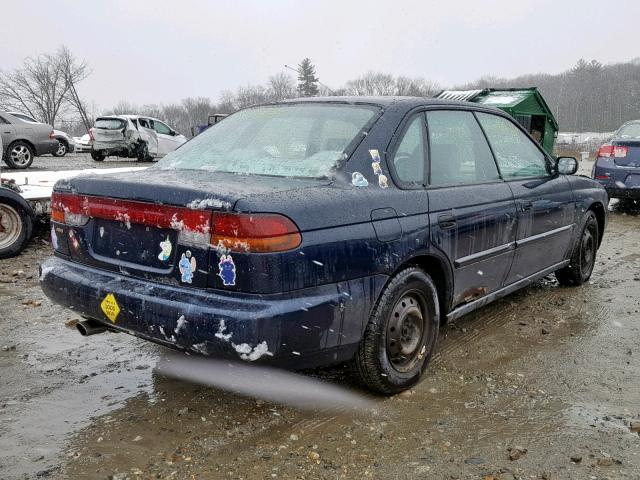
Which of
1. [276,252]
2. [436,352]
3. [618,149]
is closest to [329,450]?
[276,252]

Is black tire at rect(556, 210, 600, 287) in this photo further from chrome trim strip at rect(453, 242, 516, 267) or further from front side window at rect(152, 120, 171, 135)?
front side window at rect(152, 120, 171, 135)

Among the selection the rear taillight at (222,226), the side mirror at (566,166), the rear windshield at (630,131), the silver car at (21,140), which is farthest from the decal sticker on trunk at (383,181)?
the silver car at (21,140)

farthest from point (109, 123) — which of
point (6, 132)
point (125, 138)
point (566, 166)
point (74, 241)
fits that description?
point (74, 241)

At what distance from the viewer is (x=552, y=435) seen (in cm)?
272

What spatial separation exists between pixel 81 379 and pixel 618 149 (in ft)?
29.7

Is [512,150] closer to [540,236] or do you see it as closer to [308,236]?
[540,236]

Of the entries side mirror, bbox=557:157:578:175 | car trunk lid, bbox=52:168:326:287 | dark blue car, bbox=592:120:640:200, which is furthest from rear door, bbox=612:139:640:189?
car trunk lid, bbox=52:168:326:287

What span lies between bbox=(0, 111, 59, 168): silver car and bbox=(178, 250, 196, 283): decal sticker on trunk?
1348 centimetres

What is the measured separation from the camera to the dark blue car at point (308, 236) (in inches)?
95.2

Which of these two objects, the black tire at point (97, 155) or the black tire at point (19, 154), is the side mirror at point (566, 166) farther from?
the black tire at point (97, 155)

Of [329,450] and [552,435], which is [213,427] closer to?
[329,450]

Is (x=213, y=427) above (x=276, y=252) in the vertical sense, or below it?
below

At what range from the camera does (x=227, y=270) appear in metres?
2.42

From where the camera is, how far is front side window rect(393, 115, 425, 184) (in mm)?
3096
